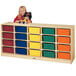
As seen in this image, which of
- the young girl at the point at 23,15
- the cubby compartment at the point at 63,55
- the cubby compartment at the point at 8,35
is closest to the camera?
the cubby compartment at the point at 63,55

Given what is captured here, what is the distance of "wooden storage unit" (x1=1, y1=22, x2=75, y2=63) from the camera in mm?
6652

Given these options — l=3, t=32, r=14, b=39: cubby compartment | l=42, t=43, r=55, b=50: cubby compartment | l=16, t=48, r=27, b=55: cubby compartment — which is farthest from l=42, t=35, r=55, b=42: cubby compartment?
l=3, t=32, r=14, b=39: cubby compartment

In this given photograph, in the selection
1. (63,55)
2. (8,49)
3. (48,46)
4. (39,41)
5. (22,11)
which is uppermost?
(22,11)

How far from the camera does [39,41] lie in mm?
6902

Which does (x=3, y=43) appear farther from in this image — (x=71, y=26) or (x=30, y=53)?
(x=71, y=26)

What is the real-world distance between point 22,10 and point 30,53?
122 centimetres

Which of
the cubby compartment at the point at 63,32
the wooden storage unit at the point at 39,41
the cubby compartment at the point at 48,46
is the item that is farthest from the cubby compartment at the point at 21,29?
the cubby compartment at the point at 63,32

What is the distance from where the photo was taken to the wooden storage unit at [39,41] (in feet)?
21.8

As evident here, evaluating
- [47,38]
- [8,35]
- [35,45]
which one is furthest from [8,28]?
[47,38]

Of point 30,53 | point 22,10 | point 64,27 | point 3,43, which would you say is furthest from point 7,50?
point 64,27

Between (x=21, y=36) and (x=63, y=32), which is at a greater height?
(x=63, y=32)

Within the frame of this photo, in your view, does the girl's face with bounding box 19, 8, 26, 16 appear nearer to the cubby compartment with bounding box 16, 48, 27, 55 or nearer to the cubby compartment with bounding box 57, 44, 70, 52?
the cubby compartment with bounding box 16, 48, 27, 55

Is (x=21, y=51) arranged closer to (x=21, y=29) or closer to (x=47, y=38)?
(x=21, y=29)

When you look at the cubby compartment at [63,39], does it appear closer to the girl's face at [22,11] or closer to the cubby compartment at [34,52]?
the cubby compartment at [34,52]
